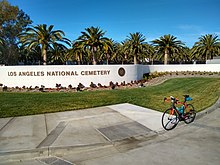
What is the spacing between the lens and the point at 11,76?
1775 cm

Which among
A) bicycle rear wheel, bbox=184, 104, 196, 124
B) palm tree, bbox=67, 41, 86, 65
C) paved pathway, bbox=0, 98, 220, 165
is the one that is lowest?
paved pathway, bbox=0, 98, 220, 165

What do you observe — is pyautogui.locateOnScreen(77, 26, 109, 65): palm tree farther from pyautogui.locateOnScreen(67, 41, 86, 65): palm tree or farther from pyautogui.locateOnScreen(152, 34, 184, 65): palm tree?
pyautogui.locateOnScreen(152, 34, 184, 65): palm tree

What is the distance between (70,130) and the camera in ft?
21.7

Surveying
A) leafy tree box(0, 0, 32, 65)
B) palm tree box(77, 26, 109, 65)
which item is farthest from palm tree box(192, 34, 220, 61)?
leafy tree box(0, 0, 32, 65)

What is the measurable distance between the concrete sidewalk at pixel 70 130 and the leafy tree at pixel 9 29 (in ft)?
116

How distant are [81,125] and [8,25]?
39993 mm

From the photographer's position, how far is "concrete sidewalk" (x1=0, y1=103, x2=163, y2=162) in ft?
17.1

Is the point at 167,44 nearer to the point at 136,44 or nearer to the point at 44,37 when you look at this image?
the point at 136,44

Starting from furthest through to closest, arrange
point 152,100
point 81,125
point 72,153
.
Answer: point 152,100 < point 81,125 < point 72,153

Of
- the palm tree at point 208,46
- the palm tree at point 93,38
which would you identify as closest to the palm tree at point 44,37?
the palm tree at point 93,38

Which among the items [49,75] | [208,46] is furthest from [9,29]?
[208,46]

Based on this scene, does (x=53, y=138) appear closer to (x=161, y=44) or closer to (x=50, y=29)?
(x=50, y=29)

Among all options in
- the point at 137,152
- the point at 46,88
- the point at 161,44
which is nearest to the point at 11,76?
the point at 46,88

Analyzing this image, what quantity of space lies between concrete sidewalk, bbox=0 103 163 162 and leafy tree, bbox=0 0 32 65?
3532 centimetres
